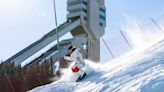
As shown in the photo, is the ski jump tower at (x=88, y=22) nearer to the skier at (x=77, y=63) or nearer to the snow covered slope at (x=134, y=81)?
the skier at (x=77, y=63)

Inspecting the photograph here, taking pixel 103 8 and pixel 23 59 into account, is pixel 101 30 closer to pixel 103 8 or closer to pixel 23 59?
pixel 103 8

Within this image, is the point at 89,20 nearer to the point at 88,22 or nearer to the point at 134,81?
the point at 88,22

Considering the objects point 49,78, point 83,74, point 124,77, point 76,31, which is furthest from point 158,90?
point 76,31

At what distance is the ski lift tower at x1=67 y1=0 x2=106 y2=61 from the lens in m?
61.5

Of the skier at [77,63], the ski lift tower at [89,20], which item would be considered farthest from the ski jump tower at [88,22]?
the skier at [77,63]

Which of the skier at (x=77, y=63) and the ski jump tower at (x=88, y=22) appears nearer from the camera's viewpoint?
the skier at (x=77, y=63)

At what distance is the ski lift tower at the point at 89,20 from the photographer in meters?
61.5

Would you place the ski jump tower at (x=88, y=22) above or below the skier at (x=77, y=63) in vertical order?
below

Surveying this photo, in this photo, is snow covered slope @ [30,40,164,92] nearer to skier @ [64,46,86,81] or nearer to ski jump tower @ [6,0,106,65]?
skier @ [64,46,86,81]

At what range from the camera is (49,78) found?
2002 cm

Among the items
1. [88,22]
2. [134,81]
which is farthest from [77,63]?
[88,22]

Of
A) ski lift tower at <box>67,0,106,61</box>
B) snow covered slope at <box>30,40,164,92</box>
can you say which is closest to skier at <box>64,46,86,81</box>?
snow covered slope at <box>30,40,164,92</box>

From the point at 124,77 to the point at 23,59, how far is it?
129 feet

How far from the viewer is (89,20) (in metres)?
62.4
